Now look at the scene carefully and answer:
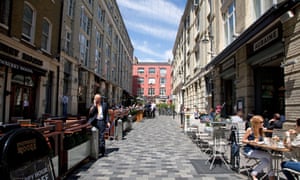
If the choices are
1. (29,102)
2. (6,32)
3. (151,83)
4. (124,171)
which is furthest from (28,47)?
(151,83)

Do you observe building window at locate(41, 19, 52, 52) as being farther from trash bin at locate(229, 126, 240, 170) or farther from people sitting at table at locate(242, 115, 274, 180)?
people sitting at table at locate(242, 115, 274, 180)

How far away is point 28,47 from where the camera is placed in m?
12.3

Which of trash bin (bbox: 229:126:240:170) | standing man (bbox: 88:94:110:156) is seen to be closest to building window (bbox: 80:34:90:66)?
standing man (bbox: 88:94:110:156)

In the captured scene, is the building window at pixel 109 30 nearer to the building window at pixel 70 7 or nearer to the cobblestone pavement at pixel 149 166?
the building window at pixel 70 7

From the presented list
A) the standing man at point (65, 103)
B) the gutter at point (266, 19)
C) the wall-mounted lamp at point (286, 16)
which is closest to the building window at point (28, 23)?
the standing man at point (65, 103)

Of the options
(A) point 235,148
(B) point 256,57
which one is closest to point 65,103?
(B) point 256,57

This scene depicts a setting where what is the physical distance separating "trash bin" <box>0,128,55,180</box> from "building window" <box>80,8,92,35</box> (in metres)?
19.6

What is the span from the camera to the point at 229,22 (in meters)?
13.2

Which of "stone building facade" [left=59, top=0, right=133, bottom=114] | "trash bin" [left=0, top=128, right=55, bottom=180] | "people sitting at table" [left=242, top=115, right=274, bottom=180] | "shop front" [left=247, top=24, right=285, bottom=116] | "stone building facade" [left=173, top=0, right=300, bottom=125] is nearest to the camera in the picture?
"trash bin" [left=0, top=128, right=55, bottom=180]

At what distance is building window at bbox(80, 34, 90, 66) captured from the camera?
20828 mm

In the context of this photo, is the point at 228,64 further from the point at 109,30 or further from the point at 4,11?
the point at 109,30

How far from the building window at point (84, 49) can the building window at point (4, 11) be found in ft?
32.0

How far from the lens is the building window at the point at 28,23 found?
12.4 metres

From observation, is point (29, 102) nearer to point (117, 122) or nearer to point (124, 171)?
point (117, 122)
